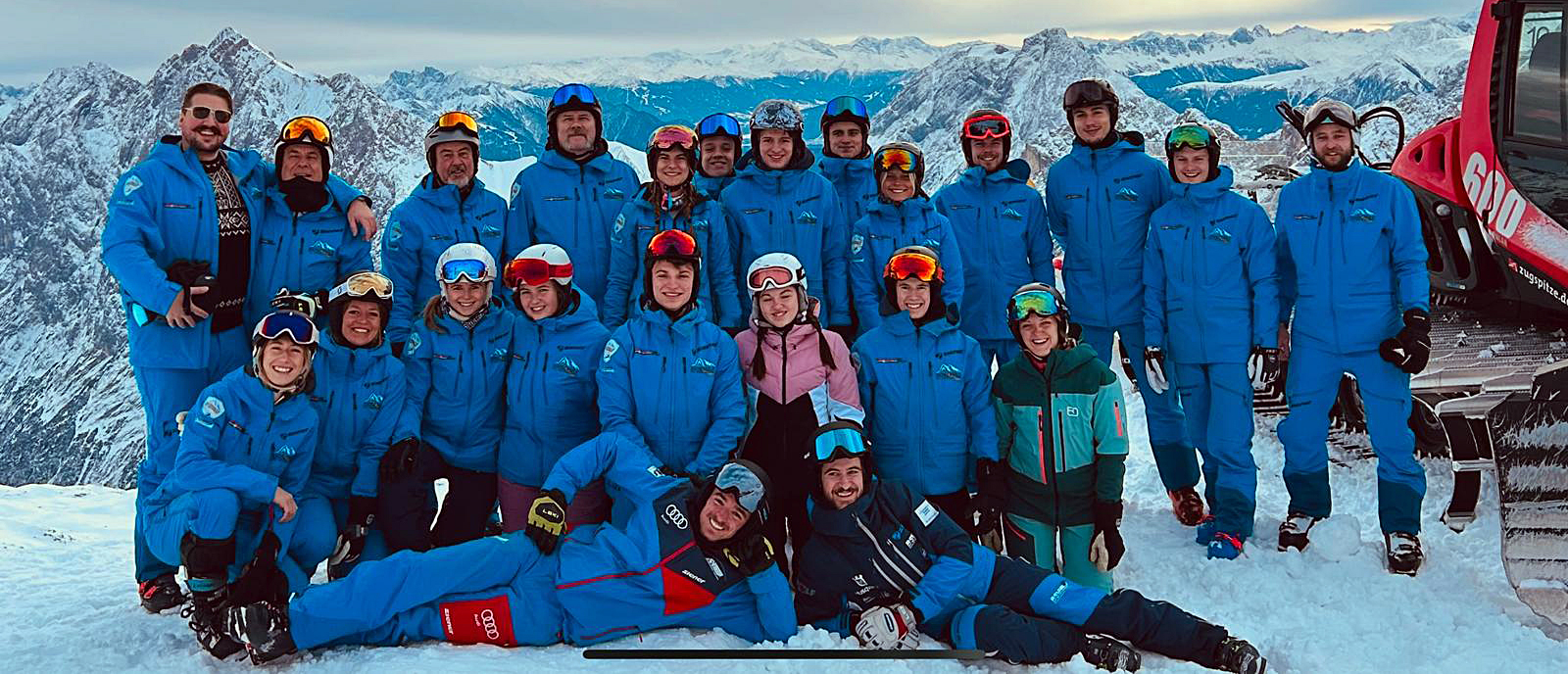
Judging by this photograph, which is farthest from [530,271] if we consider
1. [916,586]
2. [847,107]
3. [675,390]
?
[916,586]

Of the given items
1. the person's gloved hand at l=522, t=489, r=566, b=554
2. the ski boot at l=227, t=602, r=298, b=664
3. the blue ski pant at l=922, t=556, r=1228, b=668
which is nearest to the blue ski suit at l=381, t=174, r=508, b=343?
the person's gloved hand at l=522, t=489, r=566, b=554

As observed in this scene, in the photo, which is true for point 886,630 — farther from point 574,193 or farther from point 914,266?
point 574,193

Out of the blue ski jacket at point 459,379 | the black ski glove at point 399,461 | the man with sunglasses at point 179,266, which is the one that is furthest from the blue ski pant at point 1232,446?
the man with sunglasses at point 179,266

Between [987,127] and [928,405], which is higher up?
[987,127]

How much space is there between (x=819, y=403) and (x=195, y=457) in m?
2.69

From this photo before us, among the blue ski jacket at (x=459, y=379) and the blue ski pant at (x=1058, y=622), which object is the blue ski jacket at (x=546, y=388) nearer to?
the blue ski jacket at (x=459, y=379)

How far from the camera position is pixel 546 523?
461 cm

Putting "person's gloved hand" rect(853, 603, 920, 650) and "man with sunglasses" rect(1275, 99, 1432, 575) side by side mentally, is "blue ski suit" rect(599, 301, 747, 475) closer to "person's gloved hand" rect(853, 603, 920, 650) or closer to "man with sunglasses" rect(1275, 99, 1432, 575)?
"person's gloved hand" rect(853, 603, 920, 650)

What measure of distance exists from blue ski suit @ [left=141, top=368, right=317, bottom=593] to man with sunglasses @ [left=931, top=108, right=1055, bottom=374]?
3572mm

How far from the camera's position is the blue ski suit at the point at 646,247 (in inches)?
231

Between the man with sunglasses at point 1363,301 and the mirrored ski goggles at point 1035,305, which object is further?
the man with sunglasses at point 1363,301

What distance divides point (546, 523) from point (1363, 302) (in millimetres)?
4025

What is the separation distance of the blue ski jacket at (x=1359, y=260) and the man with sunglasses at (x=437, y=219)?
13.9 ft

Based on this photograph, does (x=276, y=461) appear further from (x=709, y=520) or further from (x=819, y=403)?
(x=819, y=403)
